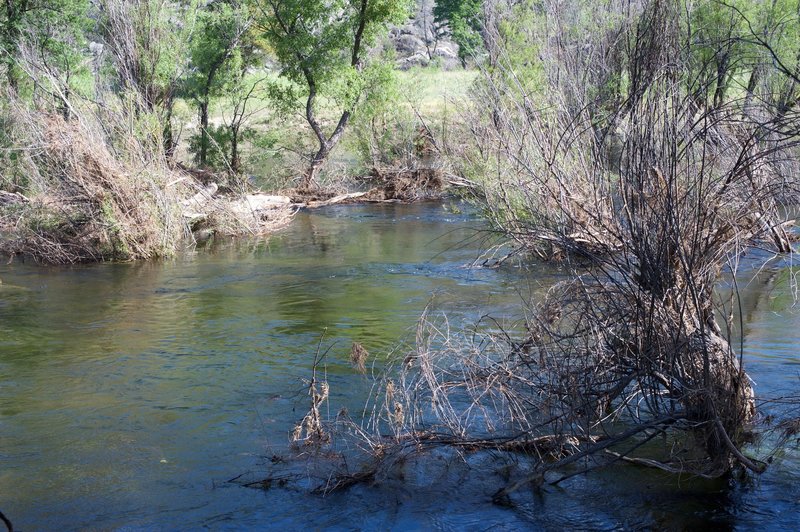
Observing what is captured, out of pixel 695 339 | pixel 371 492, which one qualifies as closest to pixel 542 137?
pixel 695 339

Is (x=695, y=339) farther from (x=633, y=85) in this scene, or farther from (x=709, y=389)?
(x=633, y=85)

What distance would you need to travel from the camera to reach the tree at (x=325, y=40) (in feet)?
74.2

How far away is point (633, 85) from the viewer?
5898 mm

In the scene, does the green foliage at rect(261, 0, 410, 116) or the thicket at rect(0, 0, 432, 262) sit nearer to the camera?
the thicket at rect(0, 0, 432, 262)

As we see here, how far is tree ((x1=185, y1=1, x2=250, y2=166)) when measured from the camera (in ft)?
76.2

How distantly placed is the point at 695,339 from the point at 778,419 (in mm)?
1505

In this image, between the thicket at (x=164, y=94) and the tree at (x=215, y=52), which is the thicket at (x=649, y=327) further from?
the tree at (x=215, y=52)

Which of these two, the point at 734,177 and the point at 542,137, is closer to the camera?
the point at 734,177

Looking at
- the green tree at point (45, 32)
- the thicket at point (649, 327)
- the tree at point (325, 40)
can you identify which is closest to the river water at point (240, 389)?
the thicket at point (649, 327)

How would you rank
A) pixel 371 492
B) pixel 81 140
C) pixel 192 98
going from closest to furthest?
pixel 371 492, pixel 81 140, pixel 192 98

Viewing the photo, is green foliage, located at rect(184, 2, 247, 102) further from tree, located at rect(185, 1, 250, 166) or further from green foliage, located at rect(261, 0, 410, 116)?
green foliage, located at rect(261, 0, 410, 116)

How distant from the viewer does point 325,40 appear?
22.8 meters

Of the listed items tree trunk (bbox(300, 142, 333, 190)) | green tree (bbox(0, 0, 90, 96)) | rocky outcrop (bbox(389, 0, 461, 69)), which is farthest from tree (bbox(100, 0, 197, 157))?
rocky outcrop (bbox(389, 0, 461, 69))

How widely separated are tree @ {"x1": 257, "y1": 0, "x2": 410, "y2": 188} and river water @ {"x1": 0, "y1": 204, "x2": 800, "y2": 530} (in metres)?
8.09
